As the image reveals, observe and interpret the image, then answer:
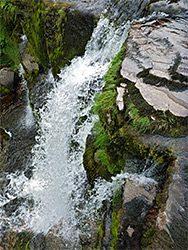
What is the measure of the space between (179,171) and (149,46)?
65.0 inches

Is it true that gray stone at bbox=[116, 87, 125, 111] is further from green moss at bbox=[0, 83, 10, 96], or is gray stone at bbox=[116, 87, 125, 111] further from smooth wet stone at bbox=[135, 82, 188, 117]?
green moss at bbox=[0, 83, 10, 96]

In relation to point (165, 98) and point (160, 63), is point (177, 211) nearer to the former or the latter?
point (165, 98)

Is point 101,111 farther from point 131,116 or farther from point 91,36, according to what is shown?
point 91,36

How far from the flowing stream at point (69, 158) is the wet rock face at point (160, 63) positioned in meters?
0.59

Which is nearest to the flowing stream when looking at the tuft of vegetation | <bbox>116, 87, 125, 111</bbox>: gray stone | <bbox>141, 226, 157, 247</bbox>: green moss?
<bbox>116, 87, 125, 111</bbox>: gray stone

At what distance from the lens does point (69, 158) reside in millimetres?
3775

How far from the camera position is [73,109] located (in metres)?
3.76

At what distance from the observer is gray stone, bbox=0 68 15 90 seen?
241 inches

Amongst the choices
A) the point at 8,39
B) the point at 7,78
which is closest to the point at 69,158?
the point at 7,78

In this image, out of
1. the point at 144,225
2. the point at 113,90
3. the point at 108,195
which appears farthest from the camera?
the point at 108,195

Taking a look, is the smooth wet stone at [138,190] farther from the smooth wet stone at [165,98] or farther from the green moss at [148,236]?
the smooth wet stone at [165,98]

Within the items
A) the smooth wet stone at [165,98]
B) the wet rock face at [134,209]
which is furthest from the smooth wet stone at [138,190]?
the smooth wet stone at [165,98]

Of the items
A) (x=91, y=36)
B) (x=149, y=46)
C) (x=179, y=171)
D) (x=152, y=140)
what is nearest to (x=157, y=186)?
(x=179, y=171)

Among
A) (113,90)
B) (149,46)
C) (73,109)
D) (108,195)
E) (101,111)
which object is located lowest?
(108,195)
